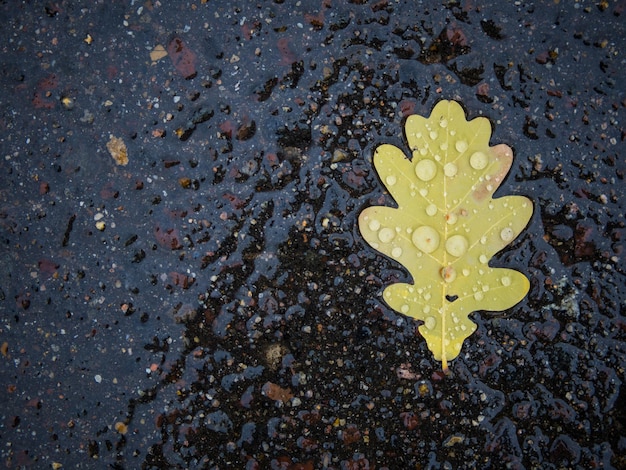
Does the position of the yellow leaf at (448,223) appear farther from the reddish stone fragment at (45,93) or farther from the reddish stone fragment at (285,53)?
the reddish stone fragment at (45,93)

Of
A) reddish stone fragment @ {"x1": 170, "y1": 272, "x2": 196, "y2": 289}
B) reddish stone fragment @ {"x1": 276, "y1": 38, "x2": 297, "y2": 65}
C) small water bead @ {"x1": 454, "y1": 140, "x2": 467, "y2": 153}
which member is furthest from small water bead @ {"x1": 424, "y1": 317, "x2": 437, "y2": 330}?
reddish stone fragment @ {"x1": 276, "y1": 38, "x2": 297, "y2": 65}

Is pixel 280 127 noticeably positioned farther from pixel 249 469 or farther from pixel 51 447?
pixel 51 447

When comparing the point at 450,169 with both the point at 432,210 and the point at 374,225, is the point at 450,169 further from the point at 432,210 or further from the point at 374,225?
the point at 374,225

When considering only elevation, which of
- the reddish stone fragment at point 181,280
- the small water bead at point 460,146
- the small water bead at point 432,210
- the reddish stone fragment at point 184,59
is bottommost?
the reddish stone fragment at point 181,280

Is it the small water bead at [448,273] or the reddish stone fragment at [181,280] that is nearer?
the small water bead at [448,273]

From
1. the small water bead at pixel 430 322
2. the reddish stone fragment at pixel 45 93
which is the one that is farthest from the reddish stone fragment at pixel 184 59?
the small water bead at pixel 430 322

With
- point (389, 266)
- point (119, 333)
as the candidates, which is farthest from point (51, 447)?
point (389, 266)
